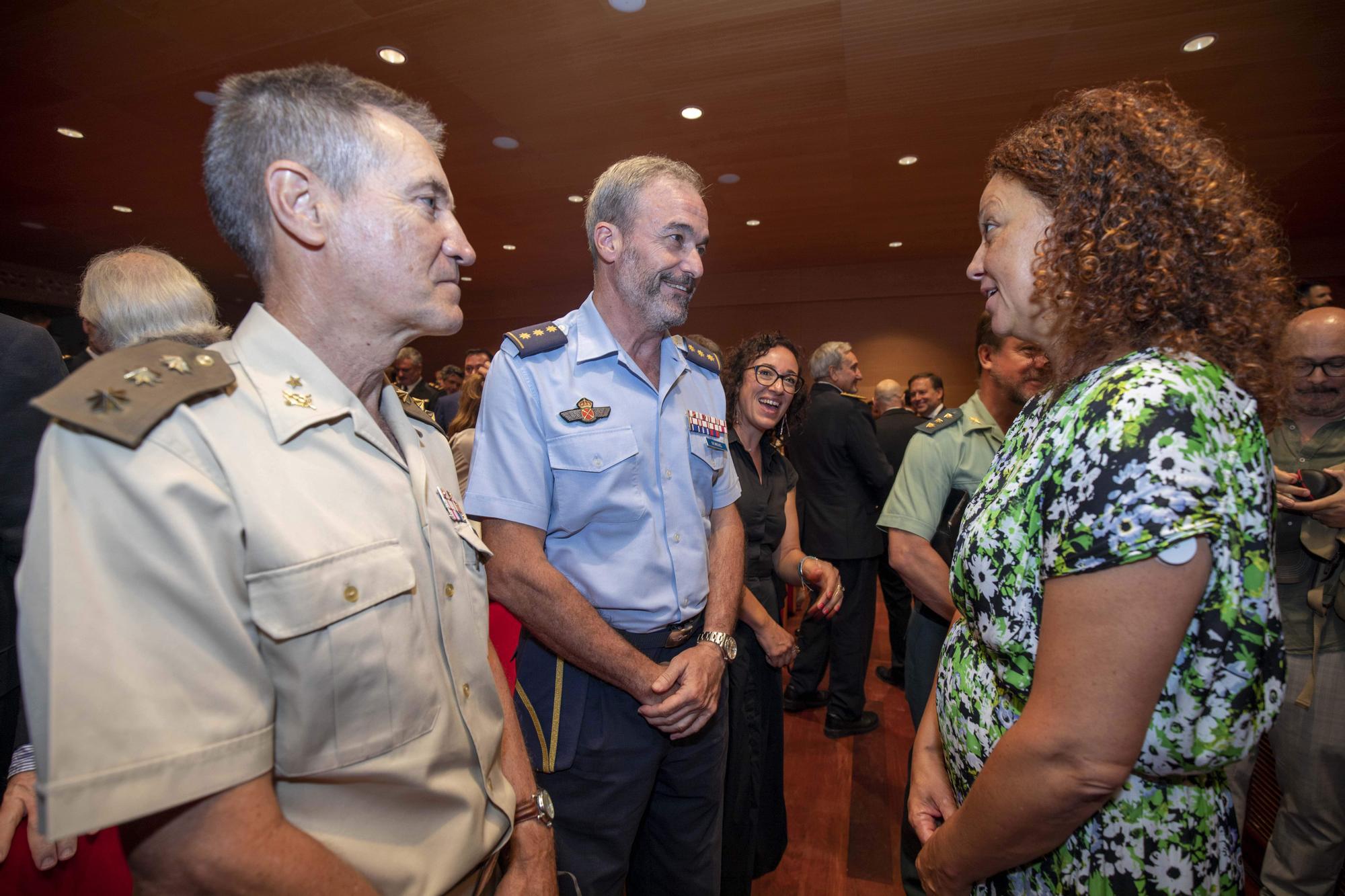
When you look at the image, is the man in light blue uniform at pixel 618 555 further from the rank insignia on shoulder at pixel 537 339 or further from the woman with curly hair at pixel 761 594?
the woman with curly hair at pixel 761 594

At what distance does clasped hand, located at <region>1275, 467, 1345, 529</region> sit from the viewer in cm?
175

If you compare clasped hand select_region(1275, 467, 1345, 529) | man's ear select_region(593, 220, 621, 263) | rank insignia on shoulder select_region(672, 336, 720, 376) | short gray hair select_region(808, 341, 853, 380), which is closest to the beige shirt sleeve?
man's ear select_region(593, 220, 621, 263)

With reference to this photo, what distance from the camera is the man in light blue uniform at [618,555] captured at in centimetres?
134

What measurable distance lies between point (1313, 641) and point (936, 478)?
4.22ft

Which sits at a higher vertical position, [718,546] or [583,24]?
[583,24]

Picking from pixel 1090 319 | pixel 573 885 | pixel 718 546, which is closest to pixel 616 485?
pixel 718 546

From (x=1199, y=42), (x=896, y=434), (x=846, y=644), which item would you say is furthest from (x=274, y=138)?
(x=1199, y=42)

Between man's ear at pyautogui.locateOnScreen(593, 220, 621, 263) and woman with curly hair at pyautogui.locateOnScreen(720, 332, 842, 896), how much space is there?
805 millimetres

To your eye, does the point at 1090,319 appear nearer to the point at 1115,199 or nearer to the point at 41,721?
the point at 1115,199

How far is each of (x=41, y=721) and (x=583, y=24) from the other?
4.18 m

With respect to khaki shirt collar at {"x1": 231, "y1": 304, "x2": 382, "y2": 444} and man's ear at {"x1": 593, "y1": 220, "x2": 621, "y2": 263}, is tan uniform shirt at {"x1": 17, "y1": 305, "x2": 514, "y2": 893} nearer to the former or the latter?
khaki shirt collar at {"x1": 231, "y1": 304, "x2": 382, "y2": 444}

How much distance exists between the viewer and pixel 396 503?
0.85 meters

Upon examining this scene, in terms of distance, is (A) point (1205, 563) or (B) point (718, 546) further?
(B) point (718, 546)

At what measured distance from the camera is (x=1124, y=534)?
0.71 metres
